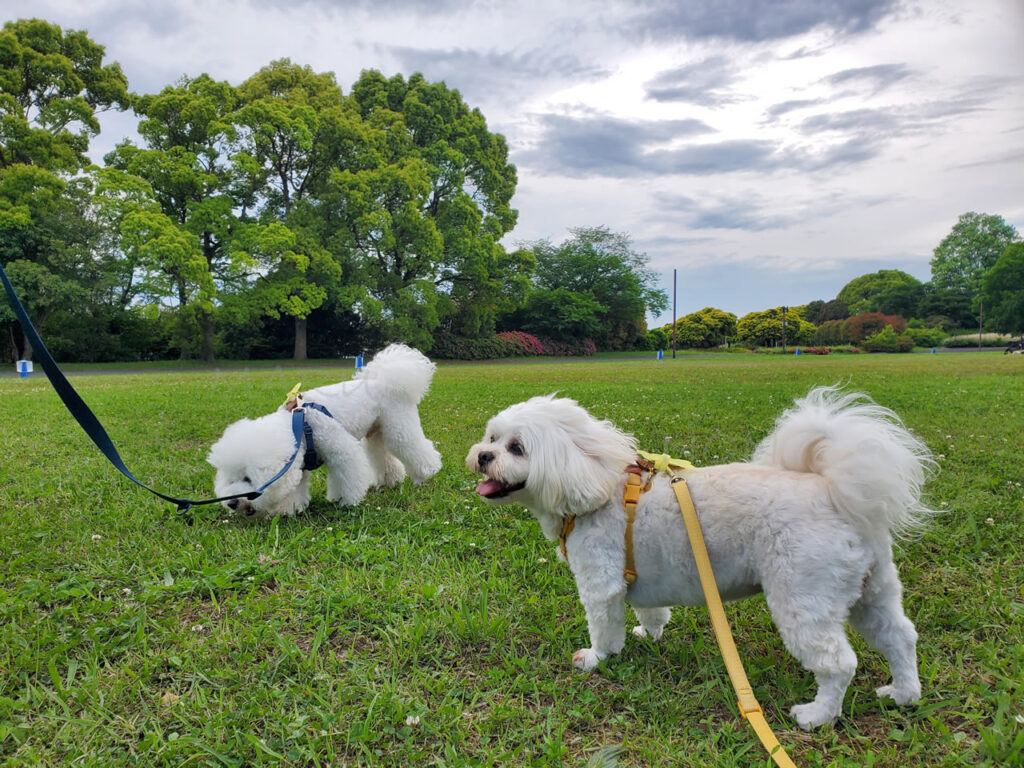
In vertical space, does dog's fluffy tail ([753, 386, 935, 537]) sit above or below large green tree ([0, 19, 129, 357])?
below

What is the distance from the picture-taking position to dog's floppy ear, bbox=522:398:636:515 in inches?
106

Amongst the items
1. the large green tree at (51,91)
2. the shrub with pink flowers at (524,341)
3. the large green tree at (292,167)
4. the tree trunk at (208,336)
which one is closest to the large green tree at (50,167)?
the large green tree at (51,91)

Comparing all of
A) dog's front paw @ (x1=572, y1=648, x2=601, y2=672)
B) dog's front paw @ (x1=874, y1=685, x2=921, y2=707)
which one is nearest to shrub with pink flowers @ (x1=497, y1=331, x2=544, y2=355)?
dog's front paw @ (x1=572, y1=648, x2=601, y2=672)

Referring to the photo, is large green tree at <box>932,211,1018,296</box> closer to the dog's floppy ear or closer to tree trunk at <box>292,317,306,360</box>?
tree trunk at <box>292,317,306,360</box>

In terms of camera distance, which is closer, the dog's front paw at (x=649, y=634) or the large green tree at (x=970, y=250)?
the dog's front paw at (x=649, y=634)

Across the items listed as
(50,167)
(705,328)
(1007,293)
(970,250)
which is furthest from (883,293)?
(50,167)

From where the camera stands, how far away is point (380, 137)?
111 ft

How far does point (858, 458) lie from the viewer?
2.28 m

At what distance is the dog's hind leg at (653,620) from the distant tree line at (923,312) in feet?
182

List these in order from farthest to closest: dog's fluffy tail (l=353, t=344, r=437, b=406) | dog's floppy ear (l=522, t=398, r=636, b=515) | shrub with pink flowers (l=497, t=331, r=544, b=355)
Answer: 1. shrub with pink flowers (l=497, t=331, r=544, b=355)
2. dog's fluffy tail (l=353, t=344, r=437, b=406)
3. dog's floppy ear (l=522, t=398, r=636, b=515)

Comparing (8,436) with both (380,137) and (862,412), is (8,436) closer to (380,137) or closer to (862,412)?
(862,412)

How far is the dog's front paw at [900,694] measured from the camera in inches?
94.2

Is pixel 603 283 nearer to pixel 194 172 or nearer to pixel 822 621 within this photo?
pixel 194 172

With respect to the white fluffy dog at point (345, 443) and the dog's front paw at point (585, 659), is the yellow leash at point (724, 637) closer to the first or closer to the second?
the dog's front paw at point (585, 659)
